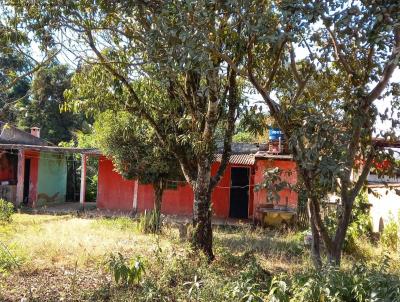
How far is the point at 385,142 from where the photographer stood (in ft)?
17.8

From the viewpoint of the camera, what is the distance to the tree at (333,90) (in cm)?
420

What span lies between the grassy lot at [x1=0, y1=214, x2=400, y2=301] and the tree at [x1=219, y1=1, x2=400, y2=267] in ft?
4.57

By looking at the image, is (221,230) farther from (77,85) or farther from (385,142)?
(385,142)

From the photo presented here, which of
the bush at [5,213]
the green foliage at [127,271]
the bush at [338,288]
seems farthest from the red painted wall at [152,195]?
the bush at [338,288]

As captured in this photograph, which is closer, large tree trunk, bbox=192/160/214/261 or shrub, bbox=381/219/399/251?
large tree trunk, bbox=192/160/214/261

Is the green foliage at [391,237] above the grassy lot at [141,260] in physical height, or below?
above

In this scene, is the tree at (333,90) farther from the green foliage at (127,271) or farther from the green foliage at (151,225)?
the green foliage at (151,225)

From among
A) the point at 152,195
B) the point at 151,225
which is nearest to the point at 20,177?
the point at 152,195

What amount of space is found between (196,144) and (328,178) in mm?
4003

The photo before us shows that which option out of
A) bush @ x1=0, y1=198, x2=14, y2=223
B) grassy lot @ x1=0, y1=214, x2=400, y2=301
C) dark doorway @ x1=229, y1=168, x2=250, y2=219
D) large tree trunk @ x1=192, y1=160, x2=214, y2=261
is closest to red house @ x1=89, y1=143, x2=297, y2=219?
dark doorway @ x1=229, y1=168, x2=250, y2=219

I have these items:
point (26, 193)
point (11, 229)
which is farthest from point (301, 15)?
point (26, 193)

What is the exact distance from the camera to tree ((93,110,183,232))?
41.7 feet

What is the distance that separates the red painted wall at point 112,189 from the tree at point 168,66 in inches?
333

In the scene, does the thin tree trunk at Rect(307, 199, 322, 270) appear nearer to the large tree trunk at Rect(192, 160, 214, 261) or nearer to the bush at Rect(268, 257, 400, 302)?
the bush at Rect(268, 257, 400, 302)
